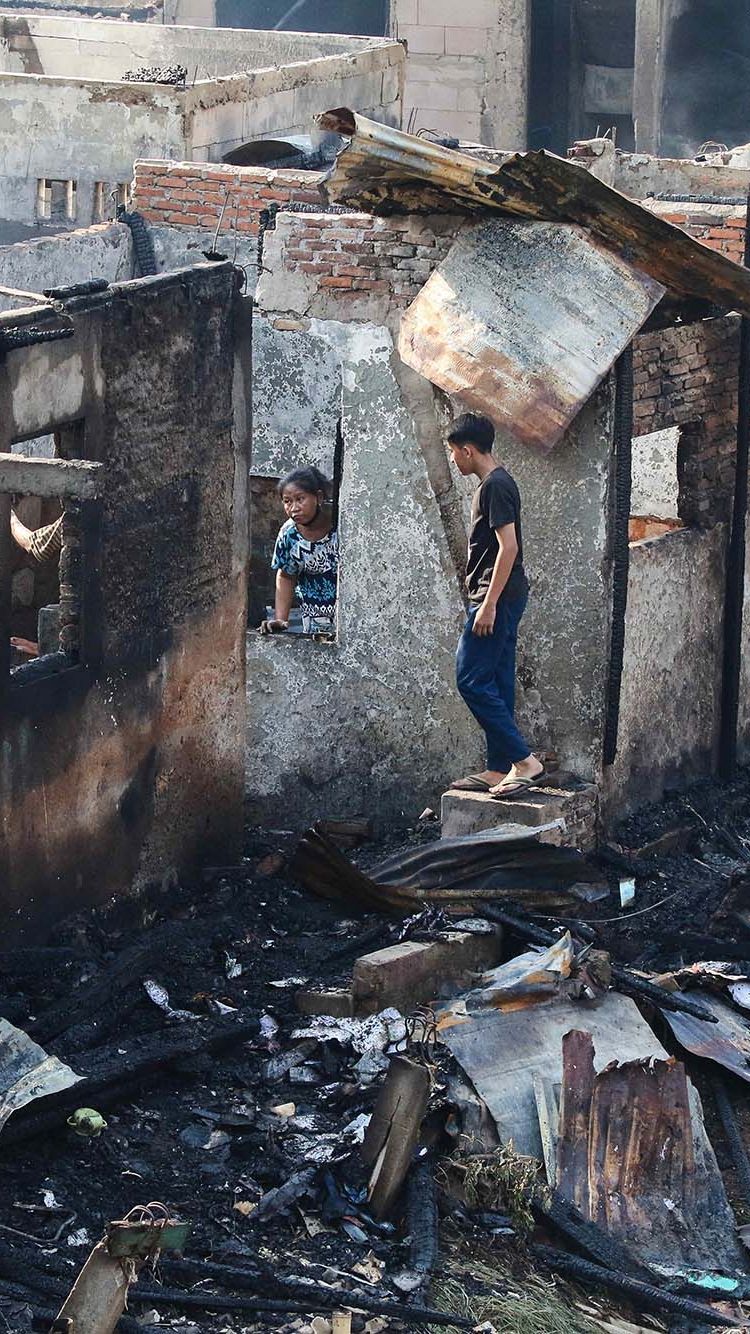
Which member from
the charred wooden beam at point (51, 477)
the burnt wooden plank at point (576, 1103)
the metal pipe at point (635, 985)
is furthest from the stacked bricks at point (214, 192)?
the burnt wooden plank at point (576, 1103)

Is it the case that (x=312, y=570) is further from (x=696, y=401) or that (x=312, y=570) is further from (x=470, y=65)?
(x=470, y=65)

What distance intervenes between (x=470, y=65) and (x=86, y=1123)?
23947mm

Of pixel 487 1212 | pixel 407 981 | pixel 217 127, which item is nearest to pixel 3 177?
pixel 217 127

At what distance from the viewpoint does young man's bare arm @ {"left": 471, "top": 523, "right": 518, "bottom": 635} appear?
31.0 feet

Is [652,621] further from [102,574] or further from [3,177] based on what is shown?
[3,177]

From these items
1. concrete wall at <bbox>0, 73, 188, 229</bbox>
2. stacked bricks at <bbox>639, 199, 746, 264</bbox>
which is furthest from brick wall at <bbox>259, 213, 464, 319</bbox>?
concrete wall at <bbox>0, 73, 188, 229</bbox>

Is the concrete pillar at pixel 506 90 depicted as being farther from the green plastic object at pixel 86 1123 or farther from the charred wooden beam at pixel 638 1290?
the charred wooden beam at pixel 638 1290

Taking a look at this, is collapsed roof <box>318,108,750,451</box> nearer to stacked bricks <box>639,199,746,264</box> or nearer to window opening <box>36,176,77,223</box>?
stacked bricks <box>639,199,746,264</box>

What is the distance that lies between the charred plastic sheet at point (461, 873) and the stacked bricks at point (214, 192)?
6.24 m

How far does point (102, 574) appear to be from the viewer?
29.0ft

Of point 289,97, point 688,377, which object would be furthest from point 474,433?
point 289,97

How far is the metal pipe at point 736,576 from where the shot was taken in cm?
1145

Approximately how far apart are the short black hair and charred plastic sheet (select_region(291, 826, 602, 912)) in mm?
1843

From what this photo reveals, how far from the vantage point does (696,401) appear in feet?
36.5
